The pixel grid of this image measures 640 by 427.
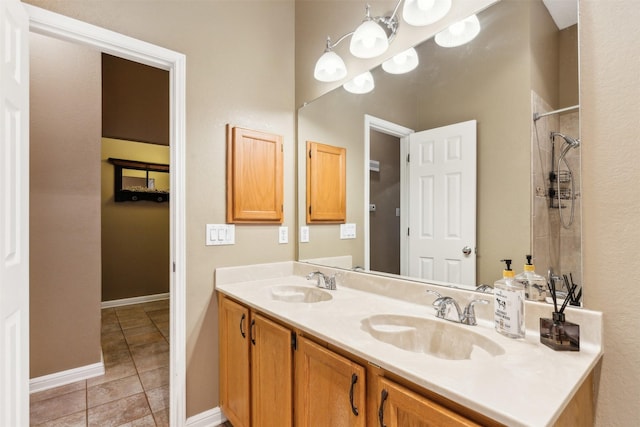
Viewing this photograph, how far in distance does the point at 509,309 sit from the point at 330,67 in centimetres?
153

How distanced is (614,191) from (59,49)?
321 cm

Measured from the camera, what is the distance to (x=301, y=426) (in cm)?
115

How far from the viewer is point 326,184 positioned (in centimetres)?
205

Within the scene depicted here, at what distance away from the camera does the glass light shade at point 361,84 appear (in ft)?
5.60

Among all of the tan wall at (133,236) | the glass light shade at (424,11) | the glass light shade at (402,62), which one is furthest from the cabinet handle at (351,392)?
the tan wall at (133,236)

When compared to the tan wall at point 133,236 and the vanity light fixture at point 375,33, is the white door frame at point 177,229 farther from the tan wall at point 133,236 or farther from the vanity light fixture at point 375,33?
the tan wall at point 133,236

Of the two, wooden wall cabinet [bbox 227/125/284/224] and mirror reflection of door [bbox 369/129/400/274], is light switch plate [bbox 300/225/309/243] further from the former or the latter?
mirror reflection of door [bbox 369/129/400/274]

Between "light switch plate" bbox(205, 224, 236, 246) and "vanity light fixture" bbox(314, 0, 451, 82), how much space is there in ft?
3.52

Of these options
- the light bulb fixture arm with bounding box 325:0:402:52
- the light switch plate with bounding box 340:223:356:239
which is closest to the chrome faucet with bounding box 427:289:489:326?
the light switch plate with bounding box 340:223:356:239

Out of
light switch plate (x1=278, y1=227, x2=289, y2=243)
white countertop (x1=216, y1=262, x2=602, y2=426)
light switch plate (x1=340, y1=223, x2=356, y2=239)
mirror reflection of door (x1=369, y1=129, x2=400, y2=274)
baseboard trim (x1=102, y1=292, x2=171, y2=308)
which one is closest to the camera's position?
white countertop (x1=216, y1=262, x2=602, y2=426)

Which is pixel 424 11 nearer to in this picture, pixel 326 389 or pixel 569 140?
pixel 569 140

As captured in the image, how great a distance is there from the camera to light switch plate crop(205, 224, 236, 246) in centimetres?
178

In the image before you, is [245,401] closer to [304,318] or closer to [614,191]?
[304,318]

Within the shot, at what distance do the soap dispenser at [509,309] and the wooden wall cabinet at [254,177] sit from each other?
137 centimetres
